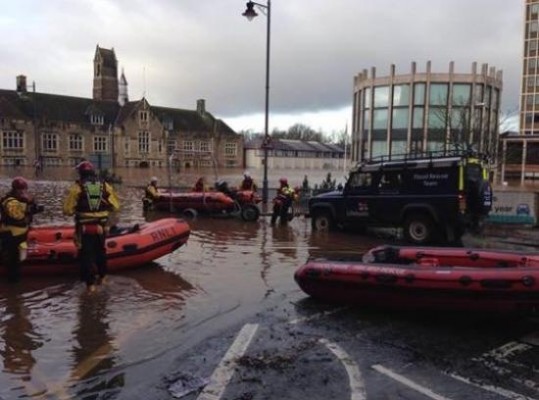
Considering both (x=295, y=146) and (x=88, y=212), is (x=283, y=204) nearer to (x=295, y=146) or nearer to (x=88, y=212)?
(x=88, y=212)

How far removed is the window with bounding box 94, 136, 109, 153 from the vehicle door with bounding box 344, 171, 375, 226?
246 feet

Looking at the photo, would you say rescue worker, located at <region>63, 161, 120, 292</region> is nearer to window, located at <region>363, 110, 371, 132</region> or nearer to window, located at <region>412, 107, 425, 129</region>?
window, located at <region>412, 107, 425, 129</region>

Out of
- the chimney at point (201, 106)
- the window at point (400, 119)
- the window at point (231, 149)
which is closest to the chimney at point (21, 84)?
the chimney at point (201, 106)

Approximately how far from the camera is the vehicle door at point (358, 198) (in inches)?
578

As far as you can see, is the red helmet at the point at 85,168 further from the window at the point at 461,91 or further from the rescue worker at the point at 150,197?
the window at the point at 461,91

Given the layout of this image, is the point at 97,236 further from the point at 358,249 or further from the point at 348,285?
the point at 358,249

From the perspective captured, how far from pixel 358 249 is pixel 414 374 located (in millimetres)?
7620

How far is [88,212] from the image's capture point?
795 centimetres

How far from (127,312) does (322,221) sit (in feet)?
31.0

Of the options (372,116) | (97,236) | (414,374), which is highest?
(372,116)

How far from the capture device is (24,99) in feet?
258

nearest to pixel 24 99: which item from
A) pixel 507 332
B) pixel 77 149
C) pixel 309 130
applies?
pixel 77 149

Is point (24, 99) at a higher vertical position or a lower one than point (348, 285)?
higher

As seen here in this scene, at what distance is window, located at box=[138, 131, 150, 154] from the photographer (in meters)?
87.4
